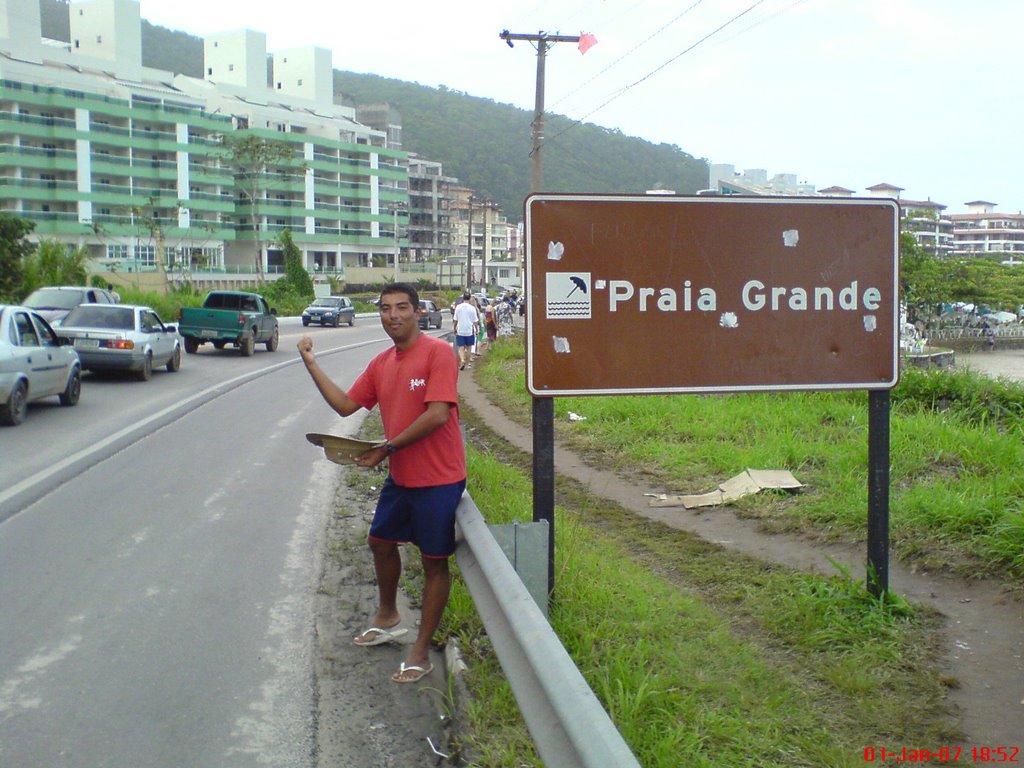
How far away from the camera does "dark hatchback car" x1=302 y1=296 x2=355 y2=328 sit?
5266 cm

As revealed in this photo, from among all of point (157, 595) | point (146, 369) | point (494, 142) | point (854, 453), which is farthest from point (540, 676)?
point (494, 142)

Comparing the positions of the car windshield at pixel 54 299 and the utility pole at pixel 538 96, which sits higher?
the utility pole at pixel 538 96

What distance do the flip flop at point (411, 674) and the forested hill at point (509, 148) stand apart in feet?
8.40

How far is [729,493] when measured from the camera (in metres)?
8.82

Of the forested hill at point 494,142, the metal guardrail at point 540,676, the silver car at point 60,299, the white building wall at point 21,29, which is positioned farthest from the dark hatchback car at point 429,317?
the metal guardrail at point 540,676

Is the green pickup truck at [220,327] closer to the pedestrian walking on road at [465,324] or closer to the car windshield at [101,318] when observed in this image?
the pedestrian walking on road at [465,324]

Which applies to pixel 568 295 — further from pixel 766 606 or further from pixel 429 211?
pixel 429 211

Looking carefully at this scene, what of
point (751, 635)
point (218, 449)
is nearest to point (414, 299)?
point (751, 635)

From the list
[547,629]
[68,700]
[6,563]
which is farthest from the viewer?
[6,563]

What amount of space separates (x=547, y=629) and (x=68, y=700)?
2595 mm

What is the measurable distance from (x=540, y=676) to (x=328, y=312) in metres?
50.5

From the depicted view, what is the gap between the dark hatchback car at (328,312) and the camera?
52656mm

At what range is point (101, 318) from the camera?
20875mm

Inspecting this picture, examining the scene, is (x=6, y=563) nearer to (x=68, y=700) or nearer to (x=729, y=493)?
(x=68, y=700)
